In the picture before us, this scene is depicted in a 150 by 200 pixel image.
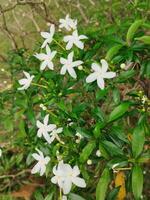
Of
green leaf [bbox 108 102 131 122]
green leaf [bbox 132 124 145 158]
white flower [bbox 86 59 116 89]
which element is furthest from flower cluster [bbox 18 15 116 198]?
A: green leaf [bbox 132 124 145 158]

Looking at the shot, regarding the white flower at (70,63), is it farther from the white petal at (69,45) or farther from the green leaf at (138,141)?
the green leaf at (138,141)

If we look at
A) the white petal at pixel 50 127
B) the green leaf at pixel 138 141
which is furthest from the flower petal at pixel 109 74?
the white petal at pixel 50 127

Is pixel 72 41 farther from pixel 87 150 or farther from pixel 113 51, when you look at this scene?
pixel 87 150

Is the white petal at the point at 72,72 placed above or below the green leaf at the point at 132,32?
below

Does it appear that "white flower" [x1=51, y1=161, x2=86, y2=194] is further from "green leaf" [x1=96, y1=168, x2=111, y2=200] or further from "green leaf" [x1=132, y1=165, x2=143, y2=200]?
"green leaf" [x1=132, y1=165, x2=143, y2=200]

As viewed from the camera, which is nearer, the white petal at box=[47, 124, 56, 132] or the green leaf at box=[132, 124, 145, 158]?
the green leaf at box=[132, 124, 145, 158]

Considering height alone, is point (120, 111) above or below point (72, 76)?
below

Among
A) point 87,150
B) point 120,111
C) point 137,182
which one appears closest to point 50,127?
point 87,150
